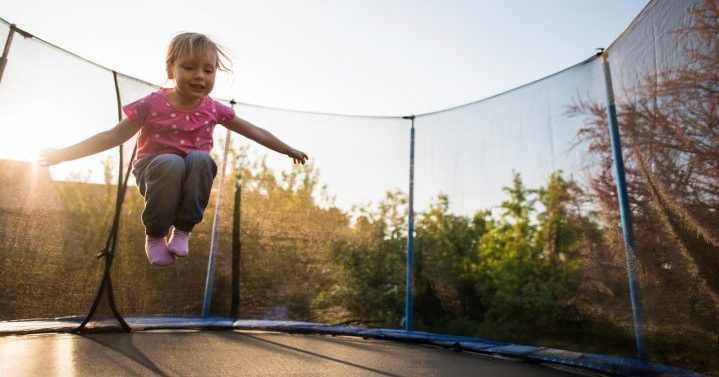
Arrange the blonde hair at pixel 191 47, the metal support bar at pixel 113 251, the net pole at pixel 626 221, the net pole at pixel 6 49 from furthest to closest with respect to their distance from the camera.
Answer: the metal support bar at pixel 113 251 < the net pole at pixel 6 49 < the net pole at pixel 626 221 < the blonde hair at pixel 191 47

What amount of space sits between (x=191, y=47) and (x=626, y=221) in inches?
71.8

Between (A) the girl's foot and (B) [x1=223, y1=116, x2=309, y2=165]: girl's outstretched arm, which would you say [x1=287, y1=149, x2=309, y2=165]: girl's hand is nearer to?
(B) [x1=223, y1=116, x2=309, y2=165]: girl's outstretched arm

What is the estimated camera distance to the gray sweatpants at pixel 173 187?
3.56 ft

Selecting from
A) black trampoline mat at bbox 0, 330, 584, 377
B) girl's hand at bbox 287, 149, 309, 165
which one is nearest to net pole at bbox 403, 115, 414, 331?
black trampoline mat at bbox 0, 330, 584, 377

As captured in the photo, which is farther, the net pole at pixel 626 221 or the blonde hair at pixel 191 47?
the net pole at pixel 626 221

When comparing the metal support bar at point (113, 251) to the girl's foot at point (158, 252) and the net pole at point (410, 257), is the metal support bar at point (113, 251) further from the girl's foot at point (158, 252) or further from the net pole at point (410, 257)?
the net pole at point (410, 257)

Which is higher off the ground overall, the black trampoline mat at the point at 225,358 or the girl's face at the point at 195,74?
the girl's face at the point at 195,74

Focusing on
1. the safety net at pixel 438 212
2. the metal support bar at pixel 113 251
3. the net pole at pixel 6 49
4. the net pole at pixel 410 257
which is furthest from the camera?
the net pole at pixel 410 257

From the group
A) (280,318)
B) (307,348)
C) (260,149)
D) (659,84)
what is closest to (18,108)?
(260,149)

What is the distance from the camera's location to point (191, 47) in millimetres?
1071

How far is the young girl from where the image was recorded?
109 centimetres

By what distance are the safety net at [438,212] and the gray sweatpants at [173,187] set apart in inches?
49.0

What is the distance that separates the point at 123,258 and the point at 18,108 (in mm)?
1044

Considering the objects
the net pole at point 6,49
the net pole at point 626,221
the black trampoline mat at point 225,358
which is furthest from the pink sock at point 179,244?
the net pole at point 626,221
